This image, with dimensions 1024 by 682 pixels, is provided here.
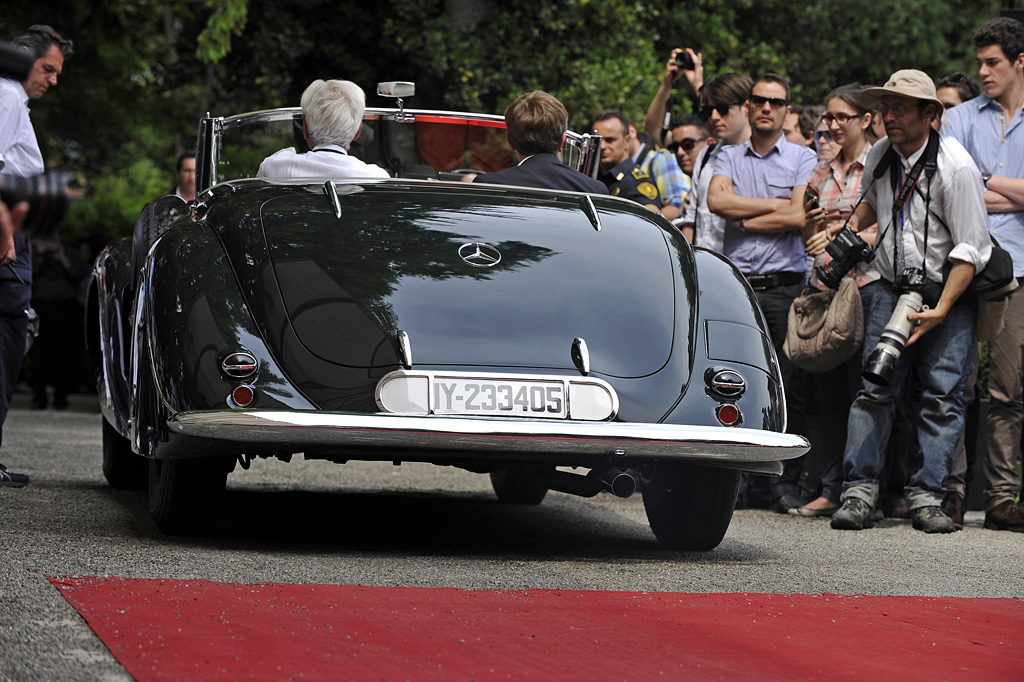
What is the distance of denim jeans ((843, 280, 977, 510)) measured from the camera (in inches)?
255

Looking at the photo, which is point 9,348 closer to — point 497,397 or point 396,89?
point 396,89

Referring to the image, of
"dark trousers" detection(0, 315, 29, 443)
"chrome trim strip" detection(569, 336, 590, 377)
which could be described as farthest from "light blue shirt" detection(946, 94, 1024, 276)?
"dark trousers" detection(0, 315, 29, 443)

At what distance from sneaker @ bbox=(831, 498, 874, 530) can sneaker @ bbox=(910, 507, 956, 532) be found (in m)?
0.20

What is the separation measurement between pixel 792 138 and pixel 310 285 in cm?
509

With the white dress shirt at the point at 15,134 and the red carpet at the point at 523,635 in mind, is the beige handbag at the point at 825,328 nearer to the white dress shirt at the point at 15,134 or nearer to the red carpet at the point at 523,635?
the red carpet at the point at 523,635

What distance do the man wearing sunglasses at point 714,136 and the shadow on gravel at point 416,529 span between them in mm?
1654

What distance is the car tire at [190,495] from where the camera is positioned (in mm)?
4809

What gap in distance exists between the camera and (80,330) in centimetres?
1578

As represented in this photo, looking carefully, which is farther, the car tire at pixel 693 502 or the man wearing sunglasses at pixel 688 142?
the man wearing sunglasses at pixel 688 142

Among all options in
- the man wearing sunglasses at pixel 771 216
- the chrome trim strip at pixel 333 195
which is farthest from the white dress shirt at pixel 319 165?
the man wearing sunglasses at pixel 771 216

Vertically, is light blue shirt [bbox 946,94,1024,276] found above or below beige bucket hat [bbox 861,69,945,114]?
below

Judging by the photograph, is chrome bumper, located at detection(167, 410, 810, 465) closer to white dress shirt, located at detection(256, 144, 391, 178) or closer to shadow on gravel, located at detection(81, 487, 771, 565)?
shadow on gravel, located at detection(81, 487, 771, 565)

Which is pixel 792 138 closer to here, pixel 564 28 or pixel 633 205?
pixel 633 205

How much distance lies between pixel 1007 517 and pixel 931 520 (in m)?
0.54
